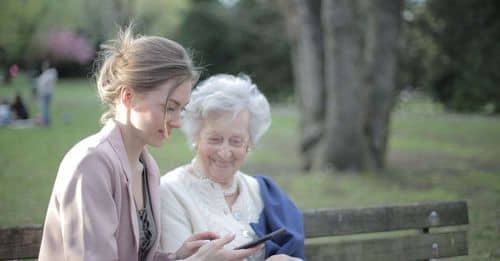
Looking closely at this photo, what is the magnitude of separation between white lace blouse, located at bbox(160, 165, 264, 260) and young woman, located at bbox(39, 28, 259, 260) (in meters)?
0.30

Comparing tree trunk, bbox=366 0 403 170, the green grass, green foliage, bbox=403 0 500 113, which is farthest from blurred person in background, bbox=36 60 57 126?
green foliage, bbox=403 0 500 113

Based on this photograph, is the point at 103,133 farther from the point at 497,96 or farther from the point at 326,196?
the point at 497,96

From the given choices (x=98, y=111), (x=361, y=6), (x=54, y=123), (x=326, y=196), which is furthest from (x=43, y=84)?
(x=326, y=196)

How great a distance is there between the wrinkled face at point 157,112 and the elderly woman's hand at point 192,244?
56 centimetres

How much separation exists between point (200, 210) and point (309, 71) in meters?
8.22

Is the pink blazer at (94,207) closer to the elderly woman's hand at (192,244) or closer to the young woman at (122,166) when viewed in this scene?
the young woman at (122,166)

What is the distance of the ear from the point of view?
2.55m

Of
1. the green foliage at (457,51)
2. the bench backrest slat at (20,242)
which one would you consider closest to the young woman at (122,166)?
the bench backrest slat at (20,242)

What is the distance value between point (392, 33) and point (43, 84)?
11670 millimetres

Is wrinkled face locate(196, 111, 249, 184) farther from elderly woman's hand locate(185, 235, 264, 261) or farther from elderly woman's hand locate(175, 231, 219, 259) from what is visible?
elderly woman's hand locate(185, 235, 264, 261)

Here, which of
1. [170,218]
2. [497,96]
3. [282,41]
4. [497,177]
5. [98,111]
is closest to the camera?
[170,218]

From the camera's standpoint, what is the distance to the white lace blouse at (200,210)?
10.4 feet

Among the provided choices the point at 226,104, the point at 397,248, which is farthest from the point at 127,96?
the point at 397,248

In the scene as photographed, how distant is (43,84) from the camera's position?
18781 millimetres
